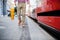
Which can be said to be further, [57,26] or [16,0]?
[16,0]

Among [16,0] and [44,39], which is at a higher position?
[16,0]

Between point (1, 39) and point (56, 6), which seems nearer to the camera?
point (56, 6)

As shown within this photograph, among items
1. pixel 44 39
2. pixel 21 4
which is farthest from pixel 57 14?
pixel 21 4

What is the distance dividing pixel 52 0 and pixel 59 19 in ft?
4.10

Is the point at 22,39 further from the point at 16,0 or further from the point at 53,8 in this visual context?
the point at 16,0

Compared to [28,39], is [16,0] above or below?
above

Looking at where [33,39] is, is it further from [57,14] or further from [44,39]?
[57,14]

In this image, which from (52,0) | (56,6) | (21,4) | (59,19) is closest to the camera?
(59,19)

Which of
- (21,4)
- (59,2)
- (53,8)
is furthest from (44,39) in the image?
(21,4)

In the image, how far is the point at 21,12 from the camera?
13.5 metres

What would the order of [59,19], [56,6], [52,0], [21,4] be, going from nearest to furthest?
1. [59,19]
2. [56,6]
3. [52,0]
4. [21,4]

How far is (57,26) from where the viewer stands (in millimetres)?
7121

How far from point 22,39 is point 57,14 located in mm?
1635

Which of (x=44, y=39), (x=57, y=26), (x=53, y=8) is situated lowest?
(x=44, y=39)
